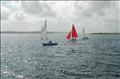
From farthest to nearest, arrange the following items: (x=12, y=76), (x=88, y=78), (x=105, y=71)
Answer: (x=105, y=71) → (x=12, y=76) → (x=88, y=78)

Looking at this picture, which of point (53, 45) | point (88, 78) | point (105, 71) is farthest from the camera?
point (53, 45)

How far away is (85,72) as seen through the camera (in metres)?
48.3

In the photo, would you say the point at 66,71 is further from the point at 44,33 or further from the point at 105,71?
the point at 44,33

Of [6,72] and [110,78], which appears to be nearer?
A: [110,78]

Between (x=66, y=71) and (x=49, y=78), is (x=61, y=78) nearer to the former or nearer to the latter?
(x=49, y=78)

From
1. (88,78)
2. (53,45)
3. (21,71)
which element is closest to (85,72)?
(88,78)

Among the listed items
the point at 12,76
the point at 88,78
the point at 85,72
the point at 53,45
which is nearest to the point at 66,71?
the point at 85,72

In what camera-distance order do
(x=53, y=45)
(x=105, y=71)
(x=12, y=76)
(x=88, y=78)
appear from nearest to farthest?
(x=88, y=78), (x=12, y=76), (x=105, y=71), (x=53, y=45)

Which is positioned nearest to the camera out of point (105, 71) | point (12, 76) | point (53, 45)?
point (12, 76)

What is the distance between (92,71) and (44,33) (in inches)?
3219

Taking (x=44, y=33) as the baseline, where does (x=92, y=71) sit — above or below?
below

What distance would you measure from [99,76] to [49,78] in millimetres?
10969

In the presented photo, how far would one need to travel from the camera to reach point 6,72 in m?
50.0

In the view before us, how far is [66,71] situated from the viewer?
165 ft
